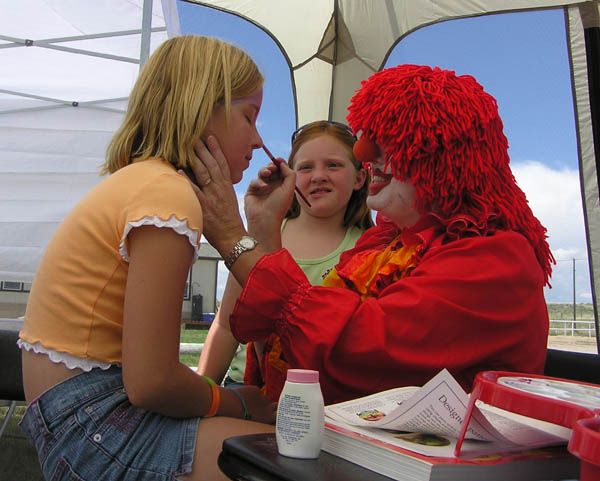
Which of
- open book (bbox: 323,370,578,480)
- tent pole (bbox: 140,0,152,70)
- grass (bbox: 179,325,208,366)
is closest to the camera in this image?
open book (bbox: 323,370,578,480)

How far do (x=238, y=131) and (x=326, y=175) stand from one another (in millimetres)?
847

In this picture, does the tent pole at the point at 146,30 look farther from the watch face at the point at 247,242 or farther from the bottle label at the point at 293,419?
the bottle label at the point at 293,419

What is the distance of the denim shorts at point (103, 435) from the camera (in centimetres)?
98

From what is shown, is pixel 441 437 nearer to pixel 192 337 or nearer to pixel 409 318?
pixel 409 318

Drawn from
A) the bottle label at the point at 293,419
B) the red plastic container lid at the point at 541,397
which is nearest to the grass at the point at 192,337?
the bottle label at the point at 293,419

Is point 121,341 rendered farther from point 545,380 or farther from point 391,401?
point 545,380

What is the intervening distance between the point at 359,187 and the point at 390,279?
2.84ft

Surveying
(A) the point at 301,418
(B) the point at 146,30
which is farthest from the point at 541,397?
(B) the point at 146,30

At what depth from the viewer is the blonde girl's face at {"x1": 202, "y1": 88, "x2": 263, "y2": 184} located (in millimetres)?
1250

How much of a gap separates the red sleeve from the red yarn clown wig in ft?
0.34

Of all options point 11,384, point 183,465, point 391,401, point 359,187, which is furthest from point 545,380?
point 11,384

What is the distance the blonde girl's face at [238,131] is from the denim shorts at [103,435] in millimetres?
468

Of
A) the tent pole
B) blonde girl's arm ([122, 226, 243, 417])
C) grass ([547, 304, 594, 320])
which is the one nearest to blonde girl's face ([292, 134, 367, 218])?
grass ([547, 304, 594, 320])

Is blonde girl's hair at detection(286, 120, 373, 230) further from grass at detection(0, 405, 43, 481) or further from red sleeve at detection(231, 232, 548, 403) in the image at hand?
grass at detection(0, 405, 43, 481)
